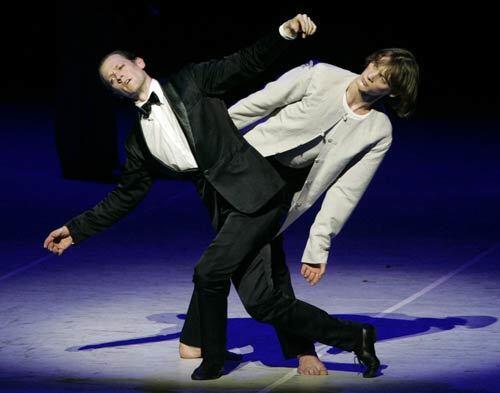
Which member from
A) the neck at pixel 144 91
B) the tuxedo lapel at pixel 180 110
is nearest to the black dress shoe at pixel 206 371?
the tuxedo lapel at pixel 180 110

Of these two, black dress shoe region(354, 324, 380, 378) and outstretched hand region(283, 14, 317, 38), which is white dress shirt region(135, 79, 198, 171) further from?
black dress shoe region(354, 324, 380, 378)

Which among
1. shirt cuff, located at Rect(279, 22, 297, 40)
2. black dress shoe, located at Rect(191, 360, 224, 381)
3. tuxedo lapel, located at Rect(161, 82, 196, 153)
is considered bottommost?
black dress shoe, located at Rect(191, 360, 224, 381)

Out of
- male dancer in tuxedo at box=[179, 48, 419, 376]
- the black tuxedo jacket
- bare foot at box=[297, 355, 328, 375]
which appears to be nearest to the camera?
the black tuxedo jacket

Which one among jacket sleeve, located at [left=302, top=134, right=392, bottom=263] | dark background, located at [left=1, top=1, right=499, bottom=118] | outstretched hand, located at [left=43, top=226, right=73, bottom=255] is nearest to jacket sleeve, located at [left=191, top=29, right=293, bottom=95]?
jacket sleeve, located at [left=302, top=134, right=392, bottom=263]

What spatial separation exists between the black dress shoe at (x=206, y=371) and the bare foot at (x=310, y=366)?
38 centimetres

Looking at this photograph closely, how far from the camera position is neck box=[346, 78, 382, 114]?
6.52 meters

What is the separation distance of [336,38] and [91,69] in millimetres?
9419

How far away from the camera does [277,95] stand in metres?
6.52

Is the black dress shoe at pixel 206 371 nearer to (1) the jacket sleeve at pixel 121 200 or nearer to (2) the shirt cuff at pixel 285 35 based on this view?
(1) the jacket sleeve at pixel 121 200

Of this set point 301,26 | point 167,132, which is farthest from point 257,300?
point 301,26

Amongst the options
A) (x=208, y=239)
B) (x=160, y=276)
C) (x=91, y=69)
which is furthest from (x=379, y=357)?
(x=91, y=69)

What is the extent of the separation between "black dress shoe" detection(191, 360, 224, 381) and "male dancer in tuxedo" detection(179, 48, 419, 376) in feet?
1.05

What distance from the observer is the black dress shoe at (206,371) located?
660cm

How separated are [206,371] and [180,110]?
1.18 m
